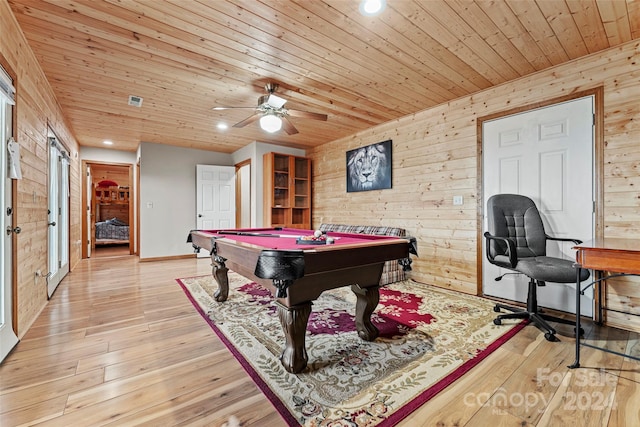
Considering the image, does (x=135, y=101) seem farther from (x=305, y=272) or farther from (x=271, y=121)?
(x=305, y=272)

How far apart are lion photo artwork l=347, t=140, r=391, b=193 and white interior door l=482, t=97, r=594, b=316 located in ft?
4.62

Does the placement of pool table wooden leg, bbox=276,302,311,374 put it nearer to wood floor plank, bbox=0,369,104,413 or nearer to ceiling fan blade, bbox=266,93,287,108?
wood floor plank, bbox=0,369,104,413

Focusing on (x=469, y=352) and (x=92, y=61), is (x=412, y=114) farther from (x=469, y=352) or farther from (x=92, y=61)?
(x=92, y=61)

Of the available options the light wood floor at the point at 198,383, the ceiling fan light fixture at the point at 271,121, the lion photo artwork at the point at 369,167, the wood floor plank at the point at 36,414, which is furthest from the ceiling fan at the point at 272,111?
the wood floor plank at the point at 36,414

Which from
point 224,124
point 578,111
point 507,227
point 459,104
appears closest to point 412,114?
point 459,104

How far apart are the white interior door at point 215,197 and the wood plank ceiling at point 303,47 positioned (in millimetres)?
2482

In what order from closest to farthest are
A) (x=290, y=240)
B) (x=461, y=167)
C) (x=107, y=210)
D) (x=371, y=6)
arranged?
(x=371, y=6) → (x=290, y=240) → (x=461, y=167) → (x=107, y=210)

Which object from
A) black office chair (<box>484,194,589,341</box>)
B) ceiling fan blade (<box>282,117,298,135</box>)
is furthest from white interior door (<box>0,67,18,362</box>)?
black office chair (<box>484,194,589,341</box>)

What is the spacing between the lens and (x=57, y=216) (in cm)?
387

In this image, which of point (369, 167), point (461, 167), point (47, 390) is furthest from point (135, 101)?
point (461, 167)

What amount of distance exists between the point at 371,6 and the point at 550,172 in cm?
238

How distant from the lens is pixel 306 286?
172cm

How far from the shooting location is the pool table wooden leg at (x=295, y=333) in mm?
1687

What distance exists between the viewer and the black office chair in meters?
2.35
